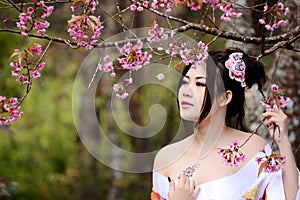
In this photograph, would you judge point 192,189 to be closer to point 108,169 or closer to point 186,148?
point 186,148

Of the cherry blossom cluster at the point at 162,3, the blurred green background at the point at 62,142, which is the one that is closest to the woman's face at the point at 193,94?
the cherry blossom cluster at the point at 162,3

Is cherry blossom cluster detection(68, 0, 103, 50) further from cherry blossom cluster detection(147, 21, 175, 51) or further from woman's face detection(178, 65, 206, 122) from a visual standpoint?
woman's face detection(178, 65, 206, 122)

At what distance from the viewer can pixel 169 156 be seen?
8.77ft

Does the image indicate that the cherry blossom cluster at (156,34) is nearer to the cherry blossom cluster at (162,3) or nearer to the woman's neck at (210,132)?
the cherry blossom cluster at (162,3)

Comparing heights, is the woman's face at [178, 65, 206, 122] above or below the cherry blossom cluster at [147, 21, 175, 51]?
below

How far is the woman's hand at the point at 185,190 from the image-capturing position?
2.47 m

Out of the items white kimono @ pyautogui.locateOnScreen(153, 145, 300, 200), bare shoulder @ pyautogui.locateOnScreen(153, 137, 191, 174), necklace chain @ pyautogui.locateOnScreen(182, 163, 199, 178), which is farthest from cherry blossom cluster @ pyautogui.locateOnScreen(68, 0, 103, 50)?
white kimono @ pyautogui.locateOnScreen(153, 145, 300, 200)

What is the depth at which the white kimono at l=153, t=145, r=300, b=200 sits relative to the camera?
96.0 inches

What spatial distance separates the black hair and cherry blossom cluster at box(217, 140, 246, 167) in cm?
18

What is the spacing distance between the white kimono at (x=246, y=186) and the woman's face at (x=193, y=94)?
26cm

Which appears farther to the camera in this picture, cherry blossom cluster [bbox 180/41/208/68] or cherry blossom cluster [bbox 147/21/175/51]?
cherry blossom cluster [bbox 147/21/175/51]

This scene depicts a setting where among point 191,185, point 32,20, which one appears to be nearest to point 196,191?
point 191,185

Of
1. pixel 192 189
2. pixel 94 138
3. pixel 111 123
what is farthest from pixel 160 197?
pixel 94 138

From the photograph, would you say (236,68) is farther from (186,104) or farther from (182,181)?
(182,181)
